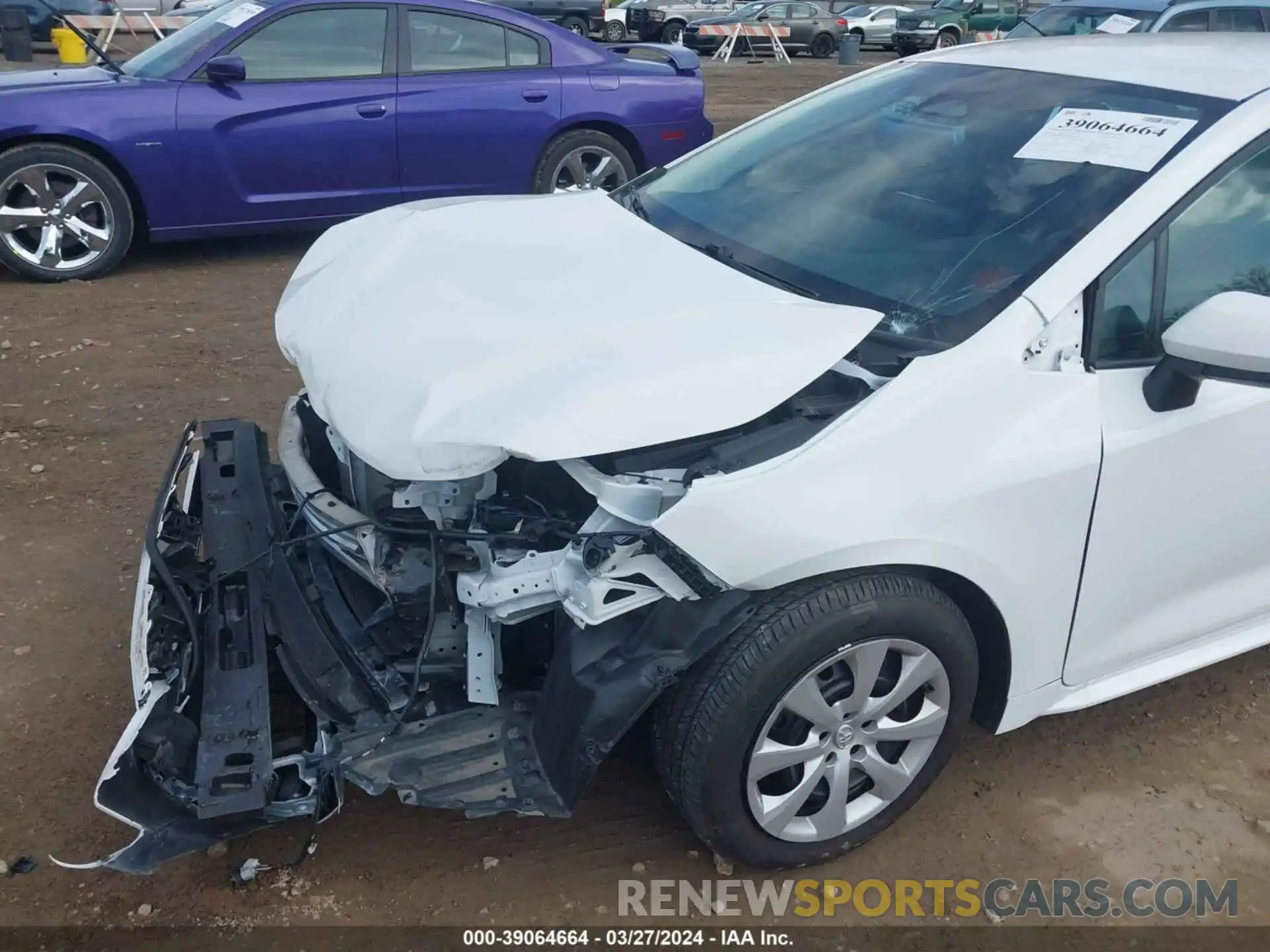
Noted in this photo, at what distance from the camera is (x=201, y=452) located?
3.03 metres

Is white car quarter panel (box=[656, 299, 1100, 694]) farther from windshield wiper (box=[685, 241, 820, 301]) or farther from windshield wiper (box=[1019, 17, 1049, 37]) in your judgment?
windshield wiper (box=[1019, 17, 1049, 37])

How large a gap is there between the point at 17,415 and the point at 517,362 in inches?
129

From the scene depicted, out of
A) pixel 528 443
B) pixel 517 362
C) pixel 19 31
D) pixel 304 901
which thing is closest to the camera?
pixel 528 443

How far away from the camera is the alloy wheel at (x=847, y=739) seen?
2232 mm

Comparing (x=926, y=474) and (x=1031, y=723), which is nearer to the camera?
(x=926, y=474)

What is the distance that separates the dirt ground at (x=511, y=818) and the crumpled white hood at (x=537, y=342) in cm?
99

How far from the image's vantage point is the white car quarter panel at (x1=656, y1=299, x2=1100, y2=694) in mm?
2018

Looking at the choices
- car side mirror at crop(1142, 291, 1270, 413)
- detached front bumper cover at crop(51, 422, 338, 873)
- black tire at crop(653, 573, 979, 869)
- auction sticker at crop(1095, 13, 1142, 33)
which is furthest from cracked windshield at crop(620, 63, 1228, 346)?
auction sticker at crop(1095, 13, 1142, 33)

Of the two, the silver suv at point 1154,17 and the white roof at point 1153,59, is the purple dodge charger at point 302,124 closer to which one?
the white roof at point 1153,59

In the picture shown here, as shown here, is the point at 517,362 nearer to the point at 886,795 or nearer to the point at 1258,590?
the point at 886,795

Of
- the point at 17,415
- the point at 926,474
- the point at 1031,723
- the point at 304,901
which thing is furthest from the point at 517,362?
the point at 17,415

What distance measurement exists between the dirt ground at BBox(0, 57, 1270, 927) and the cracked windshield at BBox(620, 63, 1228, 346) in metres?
1.27

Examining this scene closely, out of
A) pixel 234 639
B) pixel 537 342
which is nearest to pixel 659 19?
pixel 537 342

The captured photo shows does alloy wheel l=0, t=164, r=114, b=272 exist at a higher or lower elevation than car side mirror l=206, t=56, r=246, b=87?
lower
